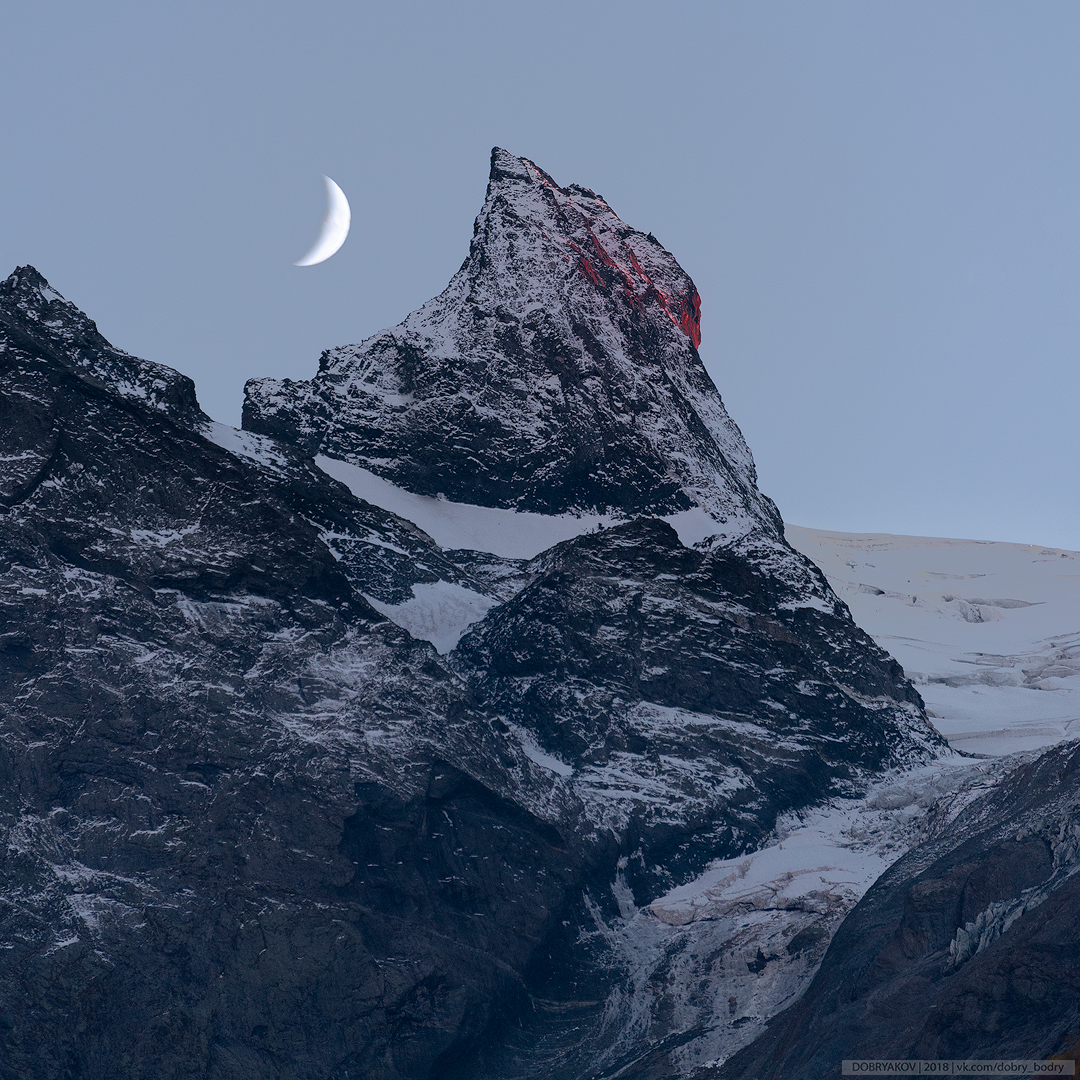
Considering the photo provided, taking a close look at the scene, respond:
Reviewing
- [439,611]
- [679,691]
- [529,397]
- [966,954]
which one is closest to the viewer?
[966,954]

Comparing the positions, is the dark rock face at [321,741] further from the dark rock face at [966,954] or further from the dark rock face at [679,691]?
the dark rock face at [966,954]

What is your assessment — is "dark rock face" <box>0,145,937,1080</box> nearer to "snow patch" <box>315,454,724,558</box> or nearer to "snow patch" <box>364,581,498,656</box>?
"snow patch" <box>364,581,498,656</box>

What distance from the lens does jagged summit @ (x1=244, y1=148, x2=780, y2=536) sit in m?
156

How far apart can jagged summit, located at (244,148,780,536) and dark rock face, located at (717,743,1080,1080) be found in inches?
2430

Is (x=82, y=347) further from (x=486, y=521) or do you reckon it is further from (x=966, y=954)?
(x=966, y=954)

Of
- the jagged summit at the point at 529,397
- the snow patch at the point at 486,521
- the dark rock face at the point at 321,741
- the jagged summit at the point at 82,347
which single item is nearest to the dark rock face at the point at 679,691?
the dark rock face at the point at 321,741

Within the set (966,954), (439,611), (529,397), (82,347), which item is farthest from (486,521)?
(966,954)

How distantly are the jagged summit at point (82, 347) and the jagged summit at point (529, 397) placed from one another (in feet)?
97.1

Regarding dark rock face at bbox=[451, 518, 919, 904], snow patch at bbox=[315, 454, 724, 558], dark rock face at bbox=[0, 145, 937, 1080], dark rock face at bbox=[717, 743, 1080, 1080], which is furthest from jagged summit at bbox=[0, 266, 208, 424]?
dark rock face at bbox=[717, 743, 1080, 1080]

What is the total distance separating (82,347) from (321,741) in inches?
1566

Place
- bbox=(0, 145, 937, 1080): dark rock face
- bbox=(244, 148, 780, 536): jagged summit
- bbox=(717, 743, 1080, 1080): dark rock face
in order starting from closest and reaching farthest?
bbox=(717, 743, 1080, 1080): dark rock face → bbox=(0, 145, 937, 1080): dark rock face → bbox=(244, 148, 780, 536): jagged summit

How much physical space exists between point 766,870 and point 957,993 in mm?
46853

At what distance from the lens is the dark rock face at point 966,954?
58.7m

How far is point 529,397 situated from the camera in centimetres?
15862
